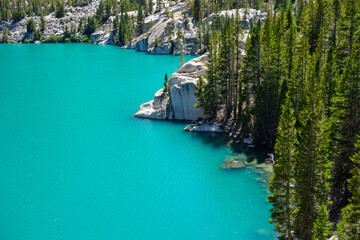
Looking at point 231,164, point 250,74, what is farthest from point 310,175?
point 250,74

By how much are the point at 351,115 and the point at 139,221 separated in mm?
27590

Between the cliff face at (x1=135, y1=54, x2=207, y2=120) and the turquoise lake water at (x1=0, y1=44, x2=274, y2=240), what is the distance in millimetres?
2812

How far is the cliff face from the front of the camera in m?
70.9

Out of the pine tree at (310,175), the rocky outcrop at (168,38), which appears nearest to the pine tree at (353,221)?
the pine tree at (310,175)

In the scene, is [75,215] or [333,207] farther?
[75,215]

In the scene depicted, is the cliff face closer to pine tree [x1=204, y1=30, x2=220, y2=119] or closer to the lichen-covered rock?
the lichen-covered rock

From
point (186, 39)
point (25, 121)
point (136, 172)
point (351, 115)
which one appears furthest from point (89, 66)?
point (351, 115)

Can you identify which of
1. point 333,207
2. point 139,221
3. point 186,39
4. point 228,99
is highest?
point 186,39

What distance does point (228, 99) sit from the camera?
68.8 meters

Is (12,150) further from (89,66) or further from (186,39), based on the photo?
(186,39)

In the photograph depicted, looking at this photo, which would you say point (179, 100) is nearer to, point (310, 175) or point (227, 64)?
point (227, 64)

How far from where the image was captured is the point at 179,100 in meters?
71.6

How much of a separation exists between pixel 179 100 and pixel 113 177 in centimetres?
2615

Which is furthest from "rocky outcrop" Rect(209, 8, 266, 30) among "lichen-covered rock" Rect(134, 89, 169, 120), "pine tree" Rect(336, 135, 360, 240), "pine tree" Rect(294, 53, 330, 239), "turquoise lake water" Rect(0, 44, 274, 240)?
"pine tree" Rect(336, 135, 360, 240)
